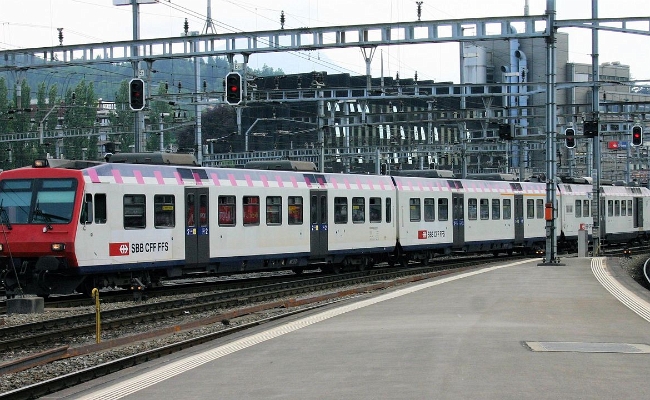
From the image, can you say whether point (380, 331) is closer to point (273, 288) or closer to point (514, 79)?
point (273, 288)

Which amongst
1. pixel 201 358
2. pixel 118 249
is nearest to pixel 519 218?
pixel 118 249

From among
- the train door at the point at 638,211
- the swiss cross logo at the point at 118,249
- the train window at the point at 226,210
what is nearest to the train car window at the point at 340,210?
the train window at the point at 226,210

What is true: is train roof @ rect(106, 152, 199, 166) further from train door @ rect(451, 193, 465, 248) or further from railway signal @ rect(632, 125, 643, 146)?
railway signal @ rect(632, 125, 643, 146)

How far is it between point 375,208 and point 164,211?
10.7 metres

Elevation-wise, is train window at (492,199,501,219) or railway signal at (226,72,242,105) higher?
railway signal at (226,72,242,105)

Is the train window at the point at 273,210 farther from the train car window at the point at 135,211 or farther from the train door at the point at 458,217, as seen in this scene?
the train door at the point at 458,217

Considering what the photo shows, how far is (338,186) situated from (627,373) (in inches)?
822

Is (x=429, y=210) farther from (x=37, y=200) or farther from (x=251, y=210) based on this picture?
(x=37, y=200)

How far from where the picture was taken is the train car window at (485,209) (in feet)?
132

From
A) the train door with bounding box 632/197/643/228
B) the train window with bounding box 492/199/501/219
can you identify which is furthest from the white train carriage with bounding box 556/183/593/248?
the train door with bounding box 632/197/643/228

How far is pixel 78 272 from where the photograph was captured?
21812 mm

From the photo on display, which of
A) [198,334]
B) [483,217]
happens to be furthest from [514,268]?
[198,334]

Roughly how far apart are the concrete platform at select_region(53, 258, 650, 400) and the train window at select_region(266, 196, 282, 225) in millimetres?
8185

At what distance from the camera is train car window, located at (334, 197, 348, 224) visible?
3134 cm
